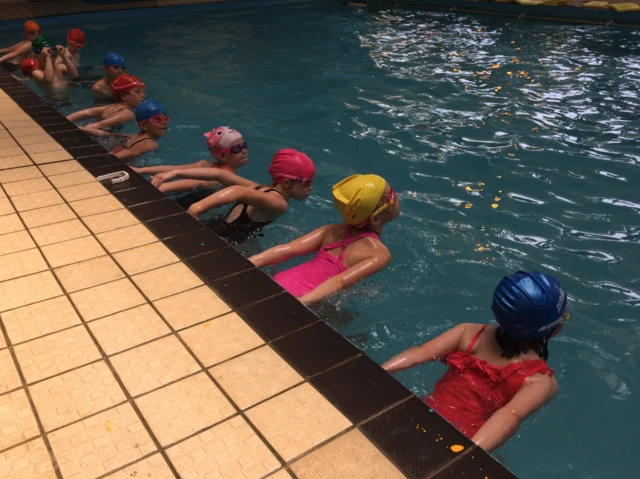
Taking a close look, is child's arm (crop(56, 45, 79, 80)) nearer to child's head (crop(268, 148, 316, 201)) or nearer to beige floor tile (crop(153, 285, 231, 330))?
child's head (crop(268, 148, 316, 201))

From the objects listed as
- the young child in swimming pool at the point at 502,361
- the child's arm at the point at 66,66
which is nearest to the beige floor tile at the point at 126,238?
the young child in swimming pool at the point at 502,361

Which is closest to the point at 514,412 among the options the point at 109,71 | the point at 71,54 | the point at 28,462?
the point at 28,462

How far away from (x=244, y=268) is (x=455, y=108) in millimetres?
5785

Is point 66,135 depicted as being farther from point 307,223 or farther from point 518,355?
point 518,355

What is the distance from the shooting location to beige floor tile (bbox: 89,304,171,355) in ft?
8.49

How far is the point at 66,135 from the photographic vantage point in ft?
18.0

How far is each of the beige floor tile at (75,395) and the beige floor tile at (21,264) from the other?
1.00 metres

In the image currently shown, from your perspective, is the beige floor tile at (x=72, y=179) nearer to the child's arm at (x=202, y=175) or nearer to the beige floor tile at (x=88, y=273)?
the child's arm at (x=202, y=175)

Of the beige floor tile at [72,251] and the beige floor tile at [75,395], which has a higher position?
the beige floor tile at [72,251]

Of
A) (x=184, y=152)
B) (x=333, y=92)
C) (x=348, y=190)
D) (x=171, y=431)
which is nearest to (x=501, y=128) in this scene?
(x=333, y=92)

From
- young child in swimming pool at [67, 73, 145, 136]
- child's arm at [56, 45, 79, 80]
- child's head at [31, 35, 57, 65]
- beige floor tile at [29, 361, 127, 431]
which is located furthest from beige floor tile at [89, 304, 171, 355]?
child's arm at [56, 45, 79, 80]

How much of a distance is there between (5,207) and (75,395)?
2182mm

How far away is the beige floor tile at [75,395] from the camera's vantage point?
220cm

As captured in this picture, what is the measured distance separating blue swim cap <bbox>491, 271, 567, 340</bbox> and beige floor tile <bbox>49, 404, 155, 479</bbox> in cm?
161
